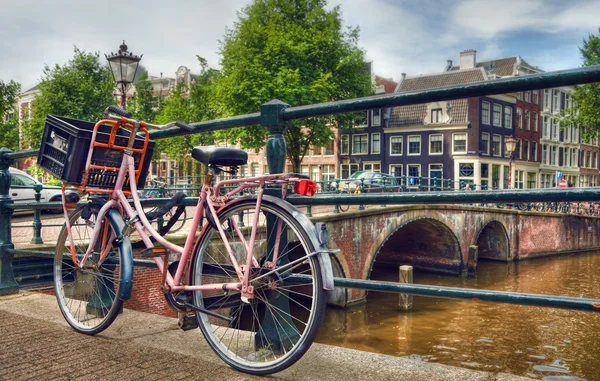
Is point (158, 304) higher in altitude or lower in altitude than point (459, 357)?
higher

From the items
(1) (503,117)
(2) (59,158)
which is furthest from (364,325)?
(1) (503,117)

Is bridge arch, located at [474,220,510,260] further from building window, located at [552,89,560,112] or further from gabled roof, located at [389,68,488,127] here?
building window, located at [552,89,560,112]

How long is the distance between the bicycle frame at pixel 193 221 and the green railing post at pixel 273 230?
0.09m

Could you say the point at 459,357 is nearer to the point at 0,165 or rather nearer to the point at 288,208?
the point at 0,165

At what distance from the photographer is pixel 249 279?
2.21 metres

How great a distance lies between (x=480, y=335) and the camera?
13016 mm

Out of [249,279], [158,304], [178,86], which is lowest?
[158,304]

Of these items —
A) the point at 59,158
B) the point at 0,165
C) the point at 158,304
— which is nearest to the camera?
the point at 59,158

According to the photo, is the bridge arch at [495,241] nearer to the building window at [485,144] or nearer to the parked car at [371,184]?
the parked car at [371,184]

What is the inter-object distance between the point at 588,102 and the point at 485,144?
7.06 m

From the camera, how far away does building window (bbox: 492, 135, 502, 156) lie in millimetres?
35644

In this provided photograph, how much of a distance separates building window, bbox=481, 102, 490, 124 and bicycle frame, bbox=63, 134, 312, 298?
111 feet

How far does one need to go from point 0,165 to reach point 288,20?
963 inches

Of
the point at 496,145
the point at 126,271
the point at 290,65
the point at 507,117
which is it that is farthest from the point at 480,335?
the point at 507,117
